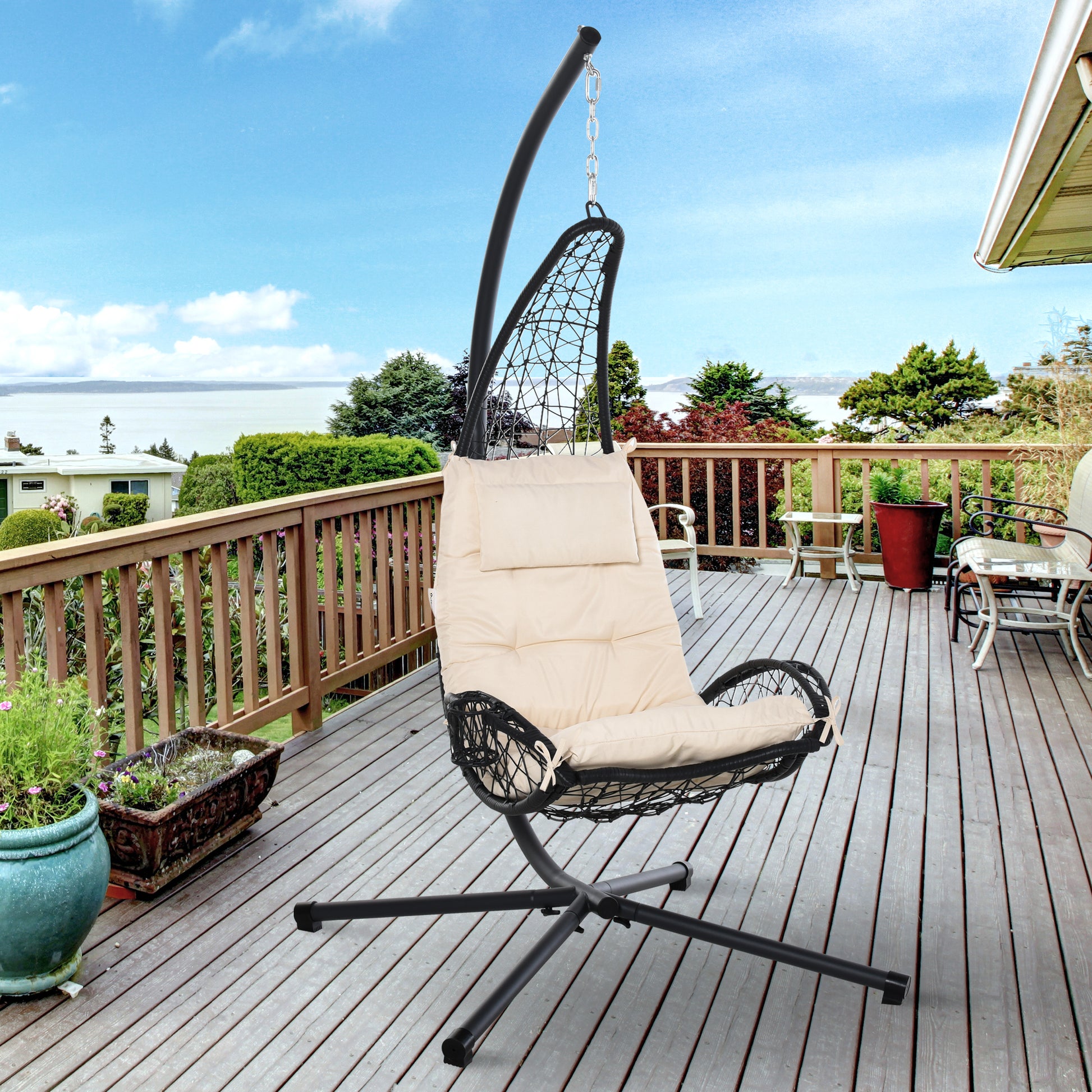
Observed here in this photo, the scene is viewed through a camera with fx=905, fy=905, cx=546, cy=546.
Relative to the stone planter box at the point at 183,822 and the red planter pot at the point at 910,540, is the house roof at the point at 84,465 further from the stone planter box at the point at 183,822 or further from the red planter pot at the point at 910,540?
the stone planter box at the point at 183,822

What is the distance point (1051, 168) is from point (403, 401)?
18.1 m

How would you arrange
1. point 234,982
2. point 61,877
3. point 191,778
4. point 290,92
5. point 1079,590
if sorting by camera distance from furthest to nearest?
point 290,92
point 1079,590
point 191,778
point 234,982
point 61,877

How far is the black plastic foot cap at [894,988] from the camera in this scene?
1.71 m

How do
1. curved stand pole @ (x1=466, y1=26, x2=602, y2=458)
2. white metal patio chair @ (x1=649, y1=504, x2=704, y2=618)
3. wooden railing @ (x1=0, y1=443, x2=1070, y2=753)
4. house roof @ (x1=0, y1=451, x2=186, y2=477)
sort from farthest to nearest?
house roof @ (x1=0, y1=451, x2=186, y2=477), white metal patio chair @ (x1=649, y1=504, x2=704, y2=618), curved stand pole @ (x1=466, y1=26, x2=602, y2=458), wooden railing @ (x1=0, y1=443, x2=1070, y2=753)

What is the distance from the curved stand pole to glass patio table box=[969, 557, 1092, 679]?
92.9 inches

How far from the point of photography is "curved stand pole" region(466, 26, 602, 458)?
2955 millimetres

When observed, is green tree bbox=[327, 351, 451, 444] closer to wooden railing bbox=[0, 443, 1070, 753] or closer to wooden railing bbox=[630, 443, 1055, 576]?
wooden railing bbox=[630, 443, 1055, 576]

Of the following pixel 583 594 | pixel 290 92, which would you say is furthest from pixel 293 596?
pixel 290 92

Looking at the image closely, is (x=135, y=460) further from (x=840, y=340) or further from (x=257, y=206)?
(x=840, y=340)

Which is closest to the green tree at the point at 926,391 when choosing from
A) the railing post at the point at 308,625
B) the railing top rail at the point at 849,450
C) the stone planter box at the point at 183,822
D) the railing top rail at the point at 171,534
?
the railing top rail at the point at 849,450

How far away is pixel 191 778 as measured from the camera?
7.64ft

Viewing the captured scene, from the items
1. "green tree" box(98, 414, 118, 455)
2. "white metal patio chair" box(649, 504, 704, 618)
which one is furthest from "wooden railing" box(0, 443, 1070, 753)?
"green tree" box(98, 414, 118, 455)

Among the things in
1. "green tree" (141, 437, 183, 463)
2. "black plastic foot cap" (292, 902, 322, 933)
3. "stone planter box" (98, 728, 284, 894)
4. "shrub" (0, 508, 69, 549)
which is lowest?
"black plastic foot cap" (292, 902, 322, 933)

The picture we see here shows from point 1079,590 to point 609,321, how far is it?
2.63 metres
